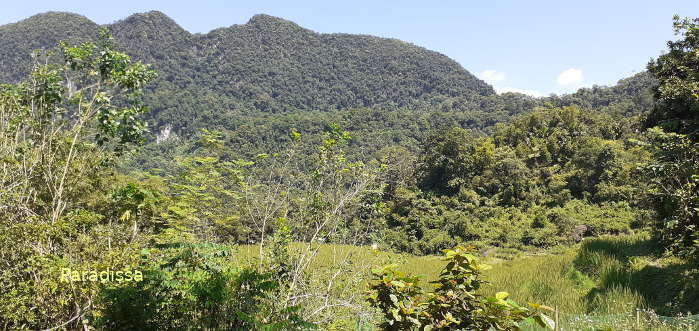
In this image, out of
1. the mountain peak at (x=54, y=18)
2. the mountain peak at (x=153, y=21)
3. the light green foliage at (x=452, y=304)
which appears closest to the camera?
the light green foliage at (x=452, y=304)

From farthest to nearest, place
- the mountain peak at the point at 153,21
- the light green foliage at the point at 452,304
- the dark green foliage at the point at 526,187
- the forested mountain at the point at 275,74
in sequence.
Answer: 1. the mountain peak at the point at 153,21
2. the forested mountain at the point at 275,74
3. the dark green foliage at the point at 526,187
4. the light green foliage at the point at 452,304

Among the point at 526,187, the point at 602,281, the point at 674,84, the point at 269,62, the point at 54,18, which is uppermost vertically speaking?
the point at 54,18

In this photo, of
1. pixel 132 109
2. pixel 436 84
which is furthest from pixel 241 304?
pixel 436 84

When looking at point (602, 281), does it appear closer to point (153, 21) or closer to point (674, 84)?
point (674, 84)

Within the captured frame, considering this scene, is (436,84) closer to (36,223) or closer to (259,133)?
(259,133)

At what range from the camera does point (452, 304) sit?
89.0 inches

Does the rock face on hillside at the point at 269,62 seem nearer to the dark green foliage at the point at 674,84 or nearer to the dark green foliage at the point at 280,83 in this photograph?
the dark green foliage at the point at 280,83

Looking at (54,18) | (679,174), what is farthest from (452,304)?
(54,18)

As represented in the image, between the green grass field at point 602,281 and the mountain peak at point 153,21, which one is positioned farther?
the mountain peak at point 153,21

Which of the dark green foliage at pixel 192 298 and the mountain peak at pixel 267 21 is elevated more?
the mountain peak at pixel 267 21

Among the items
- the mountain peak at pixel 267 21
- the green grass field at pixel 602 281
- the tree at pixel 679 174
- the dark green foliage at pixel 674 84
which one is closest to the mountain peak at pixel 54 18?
the mountain peak at pixel 267 21

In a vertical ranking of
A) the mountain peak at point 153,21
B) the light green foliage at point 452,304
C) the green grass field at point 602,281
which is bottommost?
the green grass field at point 602,281

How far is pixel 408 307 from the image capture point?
2354 mm

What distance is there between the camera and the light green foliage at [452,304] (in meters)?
2.13
